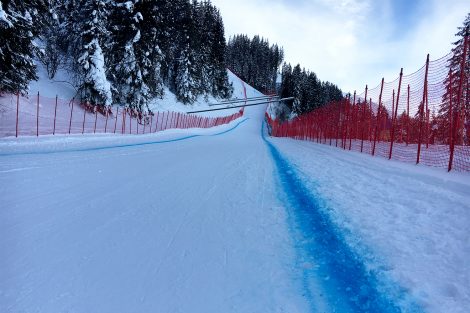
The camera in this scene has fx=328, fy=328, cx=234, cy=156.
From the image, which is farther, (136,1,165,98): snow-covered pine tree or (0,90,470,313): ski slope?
(136,1,165,98): snow-covered pine tree

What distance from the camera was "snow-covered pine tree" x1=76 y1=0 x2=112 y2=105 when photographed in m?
22.4

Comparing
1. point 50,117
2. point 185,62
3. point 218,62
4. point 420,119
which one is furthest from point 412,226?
point 218,62

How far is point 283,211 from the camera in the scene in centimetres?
494

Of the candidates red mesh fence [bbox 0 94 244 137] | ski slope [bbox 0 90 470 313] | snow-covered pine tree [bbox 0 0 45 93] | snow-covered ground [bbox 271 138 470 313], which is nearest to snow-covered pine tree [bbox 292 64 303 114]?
red mesh fence [bbox 0 94 244 137]

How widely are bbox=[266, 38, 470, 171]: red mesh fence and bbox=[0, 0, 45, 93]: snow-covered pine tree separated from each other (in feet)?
48.6

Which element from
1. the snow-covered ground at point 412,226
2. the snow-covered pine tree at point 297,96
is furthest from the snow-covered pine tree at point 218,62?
the snow-covered ground at point 412,226

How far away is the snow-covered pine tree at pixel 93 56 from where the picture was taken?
73.5ft

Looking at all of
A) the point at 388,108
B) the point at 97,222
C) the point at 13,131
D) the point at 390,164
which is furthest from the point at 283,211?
the point at 13,131

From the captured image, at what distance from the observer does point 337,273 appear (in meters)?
3.02

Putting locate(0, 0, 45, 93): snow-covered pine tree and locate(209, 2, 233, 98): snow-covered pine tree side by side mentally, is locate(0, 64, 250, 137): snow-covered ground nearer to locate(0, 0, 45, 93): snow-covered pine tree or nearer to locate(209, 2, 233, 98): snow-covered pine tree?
locate(0, 0, 45, 93): snow-covered pine tree

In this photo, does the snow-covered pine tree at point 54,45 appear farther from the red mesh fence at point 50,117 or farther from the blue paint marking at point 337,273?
the blue paint marking at point 337,273

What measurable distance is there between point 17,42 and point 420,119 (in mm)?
16457

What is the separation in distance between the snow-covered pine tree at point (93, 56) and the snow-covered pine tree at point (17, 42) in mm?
6077

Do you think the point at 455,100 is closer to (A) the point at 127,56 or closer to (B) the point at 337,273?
(B) the point at 337,273
